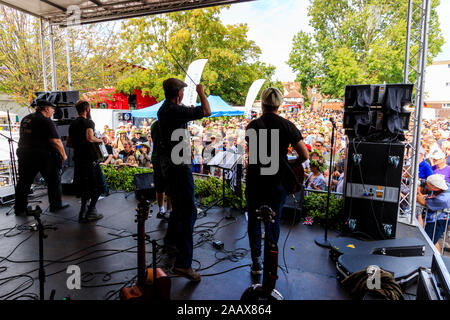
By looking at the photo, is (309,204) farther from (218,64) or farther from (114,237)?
(218,64)

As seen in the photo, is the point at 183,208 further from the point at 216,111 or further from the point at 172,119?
the point at 216,111

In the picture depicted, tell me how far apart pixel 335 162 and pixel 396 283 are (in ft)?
13.8

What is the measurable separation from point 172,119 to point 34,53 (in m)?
10.7

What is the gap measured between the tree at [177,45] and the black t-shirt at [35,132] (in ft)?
35.3

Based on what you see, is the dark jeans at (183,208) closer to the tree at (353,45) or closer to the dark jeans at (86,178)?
the dark jeans at (86,178)

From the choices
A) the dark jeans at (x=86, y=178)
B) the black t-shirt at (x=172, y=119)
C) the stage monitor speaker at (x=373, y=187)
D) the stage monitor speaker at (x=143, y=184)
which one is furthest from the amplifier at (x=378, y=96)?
the dark jeans at (x=86, y=178)

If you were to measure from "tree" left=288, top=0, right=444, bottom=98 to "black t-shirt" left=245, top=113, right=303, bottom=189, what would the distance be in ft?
56.6

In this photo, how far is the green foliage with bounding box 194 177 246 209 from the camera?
4.87 m

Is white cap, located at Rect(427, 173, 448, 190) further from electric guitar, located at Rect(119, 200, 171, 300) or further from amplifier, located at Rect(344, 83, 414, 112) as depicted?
electric guitar, located at Rect(119, 200, 171, 300)

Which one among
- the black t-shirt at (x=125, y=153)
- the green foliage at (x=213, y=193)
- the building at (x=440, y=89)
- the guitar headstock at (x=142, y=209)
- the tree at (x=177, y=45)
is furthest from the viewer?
the building at (x=440, y=89)

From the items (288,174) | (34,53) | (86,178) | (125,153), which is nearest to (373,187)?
(288,174)

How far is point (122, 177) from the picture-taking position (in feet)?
20.1

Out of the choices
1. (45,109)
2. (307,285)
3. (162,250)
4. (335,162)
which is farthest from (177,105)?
(335,162)

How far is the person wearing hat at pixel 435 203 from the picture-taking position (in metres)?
3.95
